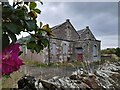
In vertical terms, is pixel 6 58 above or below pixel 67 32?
below

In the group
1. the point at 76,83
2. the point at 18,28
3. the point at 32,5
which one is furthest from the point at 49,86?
the point at 18,28

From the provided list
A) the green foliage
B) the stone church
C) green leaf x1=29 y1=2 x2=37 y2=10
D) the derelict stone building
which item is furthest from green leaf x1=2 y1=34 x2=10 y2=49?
the derelict stone building

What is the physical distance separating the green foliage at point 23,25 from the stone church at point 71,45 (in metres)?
17.4

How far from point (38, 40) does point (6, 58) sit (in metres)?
0.31

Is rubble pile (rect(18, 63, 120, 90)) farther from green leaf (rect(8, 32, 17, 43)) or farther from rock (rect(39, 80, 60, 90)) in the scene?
green leaf (rect(8, 32, 17, 43))

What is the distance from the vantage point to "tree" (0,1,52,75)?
790 mm

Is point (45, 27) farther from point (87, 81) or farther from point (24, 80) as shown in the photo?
point (87, 81)

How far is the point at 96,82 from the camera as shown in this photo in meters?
2.86

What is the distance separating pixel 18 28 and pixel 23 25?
50 millimetres

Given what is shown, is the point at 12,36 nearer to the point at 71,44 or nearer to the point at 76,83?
the point at 76,83

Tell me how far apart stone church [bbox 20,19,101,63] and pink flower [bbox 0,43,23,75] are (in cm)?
1768

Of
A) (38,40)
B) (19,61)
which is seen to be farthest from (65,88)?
(19,61)

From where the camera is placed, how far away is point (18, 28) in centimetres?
87

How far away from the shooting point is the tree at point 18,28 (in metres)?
0.79
